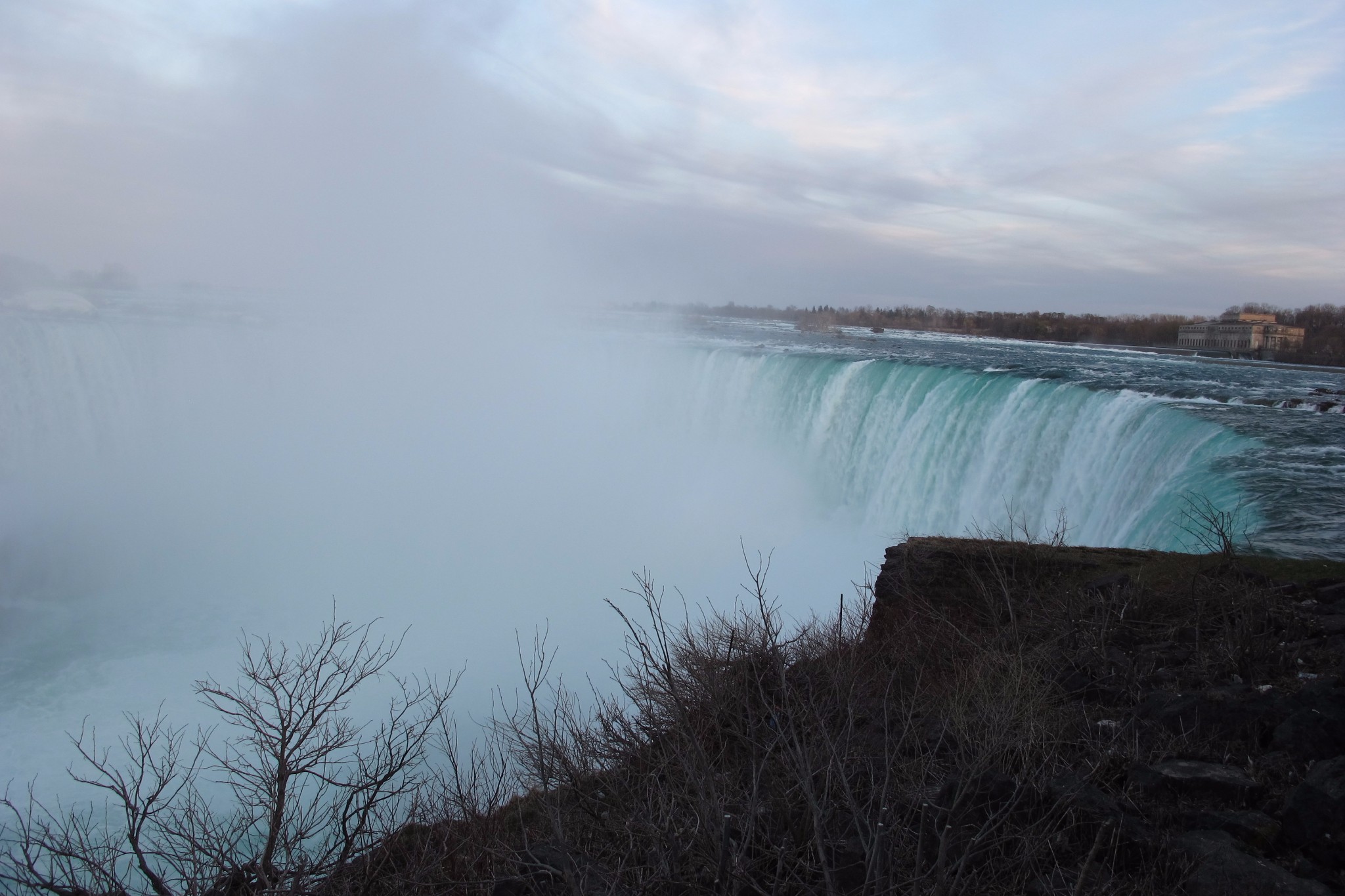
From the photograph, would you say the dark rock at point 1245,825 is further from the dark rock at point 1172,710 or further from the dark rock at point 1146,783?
the dark rock at point 1172,710

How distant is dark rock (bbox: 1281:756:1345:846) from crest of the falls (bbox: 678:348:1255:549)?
7266mm

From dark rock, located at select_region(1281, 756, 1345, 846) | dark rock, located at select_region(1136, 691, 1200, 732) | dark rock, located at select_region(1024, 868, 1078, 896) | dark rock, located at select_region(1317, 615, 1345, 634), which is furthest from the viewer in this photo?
dark rock, located at select_region(1317, 615, 1345, 634)

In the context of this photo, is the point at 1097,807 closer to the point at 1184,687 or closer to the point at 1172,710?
the point at 1172,710

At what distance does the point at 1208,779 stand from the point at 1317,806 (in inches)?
26.7

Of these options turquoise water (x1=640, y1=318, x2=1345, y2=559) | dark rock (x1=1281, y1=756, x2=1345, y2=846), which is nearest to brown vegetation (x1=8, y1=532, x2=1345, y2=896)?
dark rock (x1=1281, y1=756, x2=1345, y2=846)

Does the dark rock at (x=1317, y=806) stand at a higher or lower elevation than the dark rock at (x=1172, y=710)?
higher

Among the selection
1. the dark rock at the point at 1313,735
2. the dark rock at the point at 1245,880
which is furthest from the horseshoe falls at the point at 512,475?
the dark rock at the point at 1245,880

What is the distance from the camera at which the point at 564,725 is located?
8.15 metres

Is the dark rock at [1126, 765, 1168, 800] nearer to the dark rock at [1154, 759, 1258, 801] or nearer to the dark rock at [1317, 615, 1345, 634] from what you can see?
the dark rock at [1154, 759, 1258, 801]

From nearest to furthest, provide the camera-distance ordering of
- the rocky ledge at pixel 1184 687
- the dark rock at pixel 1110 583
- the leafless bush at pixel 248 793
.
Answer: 1. the rocky ledge at pixel 1184 687
2. the leafless bush at pixel 248 793
3. the dark rock at pixel 1110 583

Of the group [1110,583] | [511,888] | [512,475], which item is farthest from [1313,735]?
[512,475]

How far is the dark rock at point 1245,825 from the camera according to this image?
4.48 m

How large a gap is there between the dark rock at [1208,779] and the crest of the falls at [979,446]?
673 cm

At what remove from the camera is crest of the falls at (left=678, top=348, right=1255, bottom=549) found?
13.9 metres
